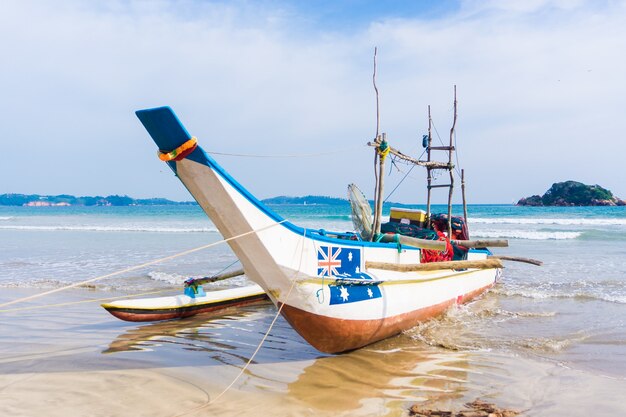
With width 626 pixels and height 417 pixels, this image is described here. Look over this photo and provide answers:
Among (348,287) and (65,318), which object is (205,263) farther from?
(348,287)

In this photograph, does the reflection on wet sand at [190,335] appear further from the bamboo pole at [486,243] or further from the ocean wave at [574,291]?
the ocean wave at [574,291]

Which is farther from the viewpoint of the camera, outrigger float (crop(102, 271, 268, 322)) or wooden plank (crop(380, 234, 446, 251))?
outrigger float (crop(102, 271, 268, 322))

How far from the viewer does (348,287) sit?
5.61 m

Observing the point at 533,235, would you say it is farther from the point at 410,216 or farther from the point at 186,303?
the point at 186,303

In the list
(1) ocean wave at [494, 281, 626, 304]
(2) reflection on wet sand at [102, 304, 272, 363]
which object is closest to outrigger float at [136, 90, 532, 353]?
(2) reflection on wet sand at [102, 304, 272, 363]

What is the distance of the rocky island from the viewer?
71500 millimetres

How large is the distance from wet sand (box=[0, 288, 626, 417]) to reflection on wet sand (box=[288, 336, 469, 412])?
0.04 feet

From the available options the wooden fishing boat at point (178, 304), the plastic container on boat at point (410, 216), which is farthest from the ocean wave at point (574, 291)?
the wooden fishing boat at point (178, 304)

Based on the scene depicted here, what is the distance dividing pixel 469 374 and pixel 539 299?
5.53 meters

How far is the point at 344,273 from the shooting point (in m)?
5.65

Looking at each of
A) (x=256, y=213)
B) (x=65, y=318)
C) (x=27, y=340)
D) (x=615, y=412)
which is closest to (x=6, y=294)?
(x=65, y=318)

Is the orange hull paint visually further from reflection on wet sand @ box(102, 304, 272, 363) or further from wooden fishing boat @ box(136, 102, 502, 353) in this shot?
reflection on wet sand @ box(102, 304, 272, 363)

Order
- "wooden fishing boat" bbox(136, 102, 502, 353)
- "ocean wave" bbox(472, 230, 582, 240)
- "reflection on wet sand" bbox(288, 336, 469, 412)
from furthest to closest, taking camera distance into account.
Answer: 1. "ocean wave" bbox(472, 230, 582, 240)
2. "reflection on wet sand" bbox(288, 336, 469, 412)
3. "wooden fishing boat" bbox(136, 102, 502, 353)

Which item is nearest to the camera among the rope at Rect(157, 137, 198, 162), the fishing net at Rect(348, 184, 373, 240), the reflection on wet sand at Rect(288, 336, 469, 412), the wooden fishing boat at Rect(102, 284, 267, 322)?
the rope at Rect(157, 137, 198, 162)
